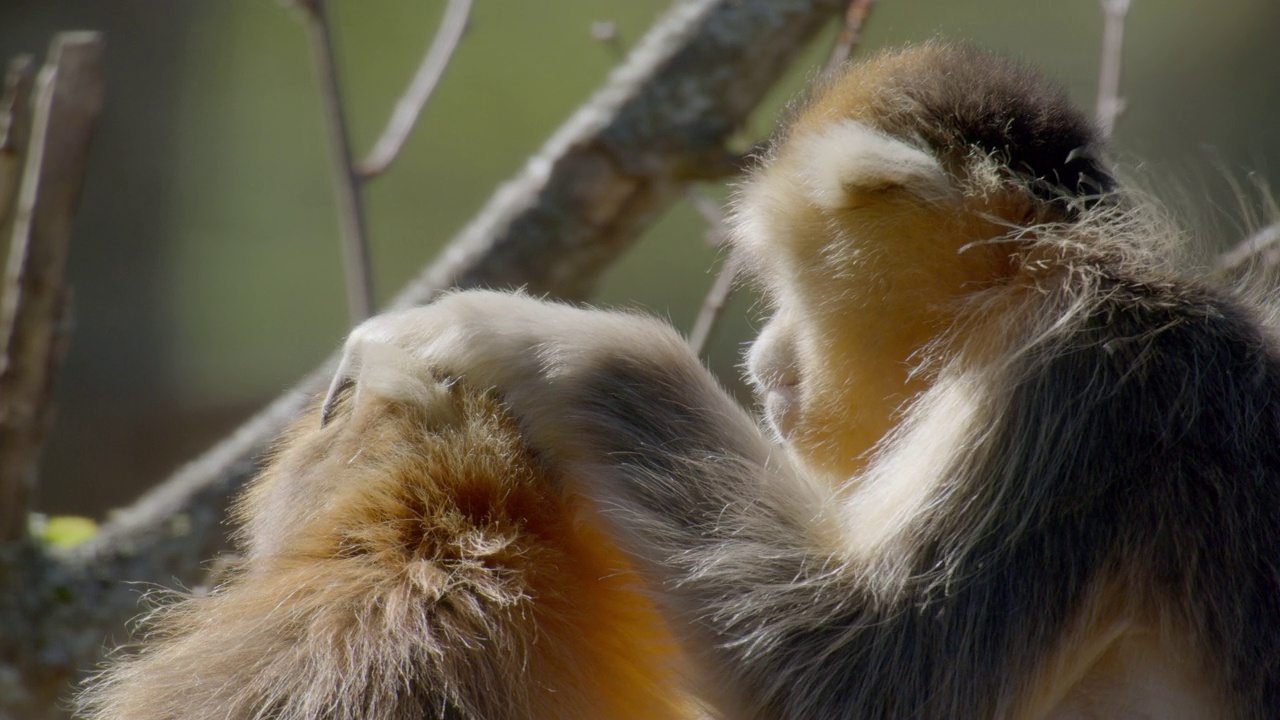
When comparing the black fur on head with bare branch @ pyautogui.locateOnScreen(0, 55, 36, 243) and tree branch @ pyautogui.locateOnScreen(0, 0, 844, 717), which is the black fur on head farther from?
bare branch @ pyautogui.locateOnScreen(0, 55, 36, 243)

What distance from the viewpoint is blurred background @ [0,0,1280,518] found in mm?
5676

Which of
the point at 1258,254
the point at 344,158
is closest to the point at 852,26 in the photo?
the point at 344,158

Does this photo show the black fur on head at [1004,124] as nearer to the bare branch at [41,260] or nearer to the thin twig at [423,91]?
the thin twig at [423,91]

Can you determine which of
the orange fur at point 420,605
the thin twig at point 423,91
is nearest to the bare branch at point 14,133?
the thin twig at point 423,91

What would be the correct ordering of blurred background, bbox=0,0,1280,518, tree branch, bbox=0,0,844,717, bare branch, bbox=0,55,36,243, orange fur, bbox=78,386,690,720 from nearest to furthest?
orange fur, bbox=78,386,690,720 < bare branch, bbox=0,55,36,243 < tree branch, bbox=0,0,844,717 < blurred background, bbox=0,0,1280,518

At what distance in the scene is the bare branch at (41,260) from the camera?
241 cm

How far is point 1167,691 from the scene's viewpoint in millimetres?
1433

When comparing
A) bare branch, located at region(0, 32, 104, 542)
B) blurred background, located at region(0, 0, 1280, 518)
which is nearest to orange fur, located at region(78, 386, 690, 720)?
bare branch, located at region(0, 32, 104, 542)

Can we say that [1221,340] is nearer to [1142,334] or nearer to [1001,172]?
[1142,334]

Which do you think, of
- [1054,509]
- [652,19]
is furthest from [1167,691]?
[652,19]

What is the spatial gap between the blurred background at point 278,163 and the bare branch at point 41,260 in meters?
3.12

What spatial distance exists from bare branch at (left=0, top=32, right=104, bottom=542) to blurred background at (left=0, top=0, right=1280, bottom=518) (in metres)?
3.12

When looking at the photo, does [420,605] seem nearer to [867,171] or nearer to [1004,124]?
[867,171]

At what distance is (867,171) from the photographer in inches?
61.6
